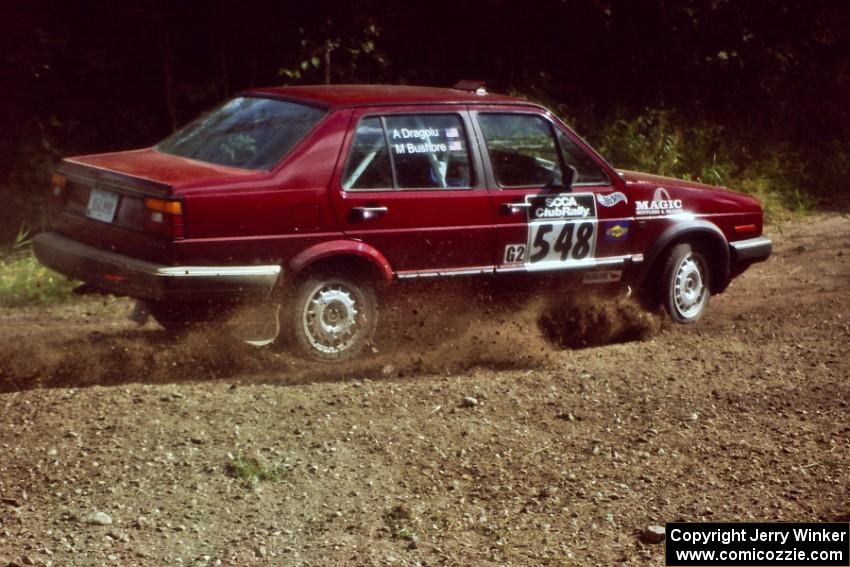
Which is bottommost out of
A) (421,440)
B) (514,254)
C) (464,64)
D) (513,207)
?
(421,440)

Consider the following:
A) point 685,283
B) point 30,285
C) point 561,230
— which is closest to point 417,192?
point 561,230

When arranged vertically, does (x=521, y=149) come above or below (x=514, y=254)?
above

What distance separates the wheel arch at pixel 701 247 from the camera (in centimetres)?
883

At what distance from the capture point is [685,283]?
9133 mm

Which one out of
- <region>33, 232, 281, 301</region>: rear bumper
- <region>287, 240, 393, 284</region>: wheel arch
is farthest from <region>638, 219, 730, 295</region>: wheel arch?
<region>33, 232, 281, 301</region>: rear bumper

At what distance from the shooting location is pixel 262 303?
722 centimetres

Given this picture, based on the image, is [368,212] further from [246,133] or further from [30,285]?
[30,285]

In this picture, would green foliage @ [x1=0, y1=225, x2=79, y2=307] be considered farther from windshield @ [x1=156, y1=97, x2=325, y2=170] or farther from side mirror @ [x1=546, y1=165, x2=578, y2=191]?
side mirror @ [x1=546, y1=165, x2=578, y2=191]

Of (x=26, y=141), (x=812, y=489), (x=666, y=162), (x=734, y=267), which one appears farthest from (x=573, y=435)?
(x=666, y=162)

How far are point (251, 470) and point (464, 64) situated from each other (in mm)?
9597

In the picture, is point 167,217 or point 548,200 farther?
point 548,200

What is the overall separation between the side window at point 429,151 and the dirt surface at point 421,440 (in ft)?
2.33

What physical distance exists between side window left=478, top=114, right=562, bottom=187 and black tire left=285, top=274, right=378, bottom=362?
1.15m

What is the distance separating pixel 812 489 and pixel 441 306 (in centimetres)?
281
